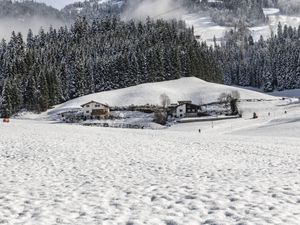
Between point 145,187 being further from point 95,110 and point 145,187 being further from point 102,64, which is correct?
point 102,64

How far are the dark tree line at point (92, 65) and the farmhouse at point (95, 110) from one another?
1714 cm

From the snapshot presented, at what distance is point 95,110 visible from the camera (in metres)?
109

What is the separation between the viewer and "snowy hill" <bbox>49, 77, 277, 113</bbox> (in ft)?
397

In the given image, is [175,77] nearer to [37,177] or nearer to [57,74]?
[57,74]

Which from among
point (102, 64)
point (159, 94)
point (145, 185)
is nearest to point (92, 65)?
point (102, 64)

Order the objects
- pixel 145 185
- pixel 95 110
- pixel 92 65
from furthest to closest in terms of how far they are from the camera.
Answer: pixel 92 65
pixel 95 110
pixel 145 185

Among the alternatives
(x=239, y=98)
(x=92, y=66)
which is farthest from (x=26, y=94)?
(x=239, y=98)

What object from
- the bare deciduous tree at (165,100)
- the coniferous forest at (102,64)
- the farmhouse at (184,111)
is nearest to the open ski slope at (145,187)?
the farmhouse at (184,111)

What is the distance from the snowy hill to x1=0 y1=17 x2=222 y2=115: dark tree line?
31.8 ft

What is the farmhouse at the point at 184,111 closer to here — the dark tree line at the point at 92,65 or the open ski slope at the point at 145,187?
the dark tree line at the point at 92,65

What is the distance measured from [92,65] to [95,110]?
1630 inches

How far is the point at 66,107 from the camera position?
4656 inches

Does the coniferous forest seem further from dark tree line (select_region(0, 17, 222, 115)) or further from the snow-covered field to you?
the snow-covered field

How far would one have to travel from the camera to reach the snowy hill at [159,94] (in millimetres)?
121000
